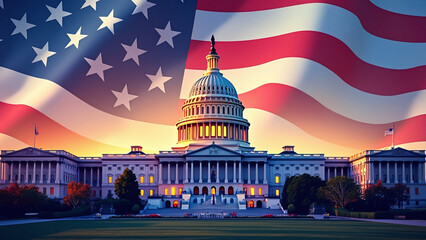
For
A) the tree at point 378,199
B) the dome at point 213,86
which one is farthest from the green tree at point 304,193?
the dome at point 213,86

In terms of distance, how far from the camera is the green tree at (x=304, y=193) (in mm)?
117812

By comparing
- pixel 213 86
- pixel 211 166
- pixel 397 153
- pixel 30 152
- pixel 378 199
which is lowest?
pixel 378 199

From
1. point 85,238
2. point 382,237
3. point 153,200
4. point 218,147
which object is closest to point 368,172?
point 218,147

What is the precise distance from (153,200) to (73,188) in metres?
19.5

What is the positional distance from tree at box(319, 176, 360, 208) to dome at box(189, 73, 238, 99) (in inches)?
2537

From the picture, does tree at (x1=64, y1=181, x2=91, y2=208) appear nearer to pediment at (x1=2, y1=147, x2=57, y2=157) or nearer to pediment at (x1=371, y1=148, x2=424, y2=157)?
pediment at (x1=2, y1=147, x2=57, y2=157)

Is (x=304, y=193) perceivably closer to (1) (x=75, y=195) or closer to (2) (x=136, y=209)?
(2) (x=136, y=209)

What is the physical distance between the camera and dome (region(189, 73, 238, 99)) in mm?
173500

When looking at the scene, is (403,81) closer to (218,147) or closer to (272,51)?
(272,51)

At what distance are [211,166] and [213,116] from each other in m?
18.5

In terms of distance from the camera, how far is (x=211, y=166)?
158875 millimetres

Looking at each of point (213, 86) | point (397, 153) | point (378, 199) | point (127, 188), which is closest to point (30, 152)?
point (127, 188)

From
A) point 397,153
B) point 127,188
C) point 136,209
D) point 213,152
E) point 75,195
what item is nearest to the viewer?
point 136,209

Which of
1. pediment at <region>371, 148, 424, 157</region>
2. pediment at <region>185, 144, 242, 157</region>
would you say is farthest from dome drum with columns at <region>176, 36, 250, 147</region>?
pediment at <region>371, 148, 424, 157</region>
